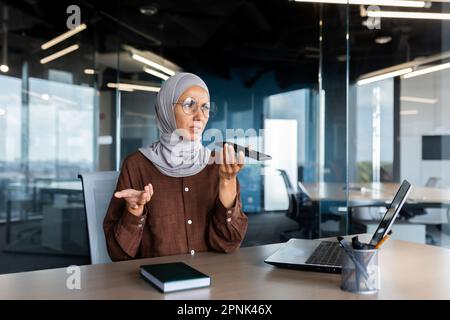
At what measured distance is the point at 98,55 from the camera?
4.17m

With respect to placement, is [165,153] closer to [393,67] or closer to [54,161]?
[54,161]

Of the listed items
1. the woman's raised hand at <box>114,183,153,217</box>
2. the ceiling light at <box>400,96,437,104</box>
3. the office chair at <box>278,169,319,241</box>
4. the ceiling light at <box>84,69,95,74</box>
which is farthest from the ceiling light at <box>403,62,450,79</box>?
the woman's raised hand at <box>114,183,153,217</box>

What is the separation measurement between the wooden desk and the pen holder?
8.51 ft

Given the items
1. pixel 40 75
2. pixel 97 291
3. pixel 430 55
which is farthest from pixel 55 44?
pixel 430 55

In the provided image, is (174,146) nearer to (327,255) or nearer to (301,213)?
(327,255)

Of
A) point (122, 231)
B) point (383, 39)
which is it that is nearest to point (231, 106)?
point (383, 39)

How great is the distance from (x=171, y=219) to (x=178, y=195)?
9cm

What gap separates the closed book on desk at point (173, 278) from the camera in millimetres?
870

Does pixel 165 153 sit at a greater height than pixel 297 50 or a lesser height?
lesser

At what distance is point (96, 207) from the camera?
146 cm

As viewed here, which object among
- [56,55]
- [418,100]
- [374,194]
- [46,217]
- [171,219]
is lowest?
[46,217]

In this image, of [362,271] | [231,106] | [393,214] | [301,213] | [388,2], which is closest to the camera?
[362,271]

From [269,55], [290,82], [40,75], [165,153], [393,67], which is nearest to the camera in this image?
[165,153]
